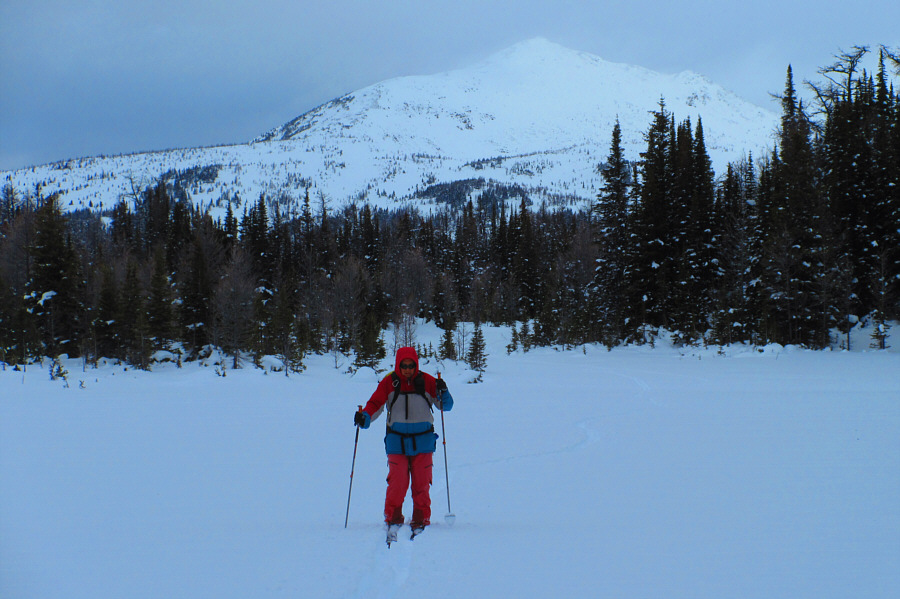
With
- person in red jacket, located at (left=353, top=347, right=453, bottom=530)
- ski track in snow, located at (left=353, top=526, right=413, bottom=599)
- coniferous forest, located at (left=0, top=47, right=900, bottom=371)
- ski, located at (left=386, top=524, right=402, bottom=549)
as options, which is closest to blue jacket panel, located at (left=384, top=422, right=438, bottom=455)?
person in red jacket, located at (left=353, top=347, right=453, bottom=530)

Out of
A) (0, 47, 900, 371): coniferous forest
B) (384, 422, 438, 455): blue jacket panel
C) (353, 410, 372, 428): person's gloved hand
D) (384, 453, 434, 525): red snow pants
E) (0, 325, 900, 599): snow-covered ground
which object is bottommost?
(0, 325, 900, 599): snow-covered ground

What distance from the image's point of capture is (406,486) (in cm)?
479

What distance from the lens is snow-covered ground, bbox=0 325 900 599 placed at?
11.7ft

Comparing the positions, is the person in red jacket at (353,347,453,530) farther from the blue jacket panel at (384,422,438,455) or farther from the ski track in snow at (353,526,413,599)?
the ski track in snow at (353,526,413,599)

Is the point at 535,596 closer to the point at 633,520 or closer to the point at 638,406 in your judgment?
the point at 633,520

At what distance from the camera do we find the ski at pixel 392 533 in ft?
14.2

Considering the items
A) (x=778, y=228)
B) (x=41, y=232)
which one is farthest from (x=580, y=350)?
(x=41, y=232)

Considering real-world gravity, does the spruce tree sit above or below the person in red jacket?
above

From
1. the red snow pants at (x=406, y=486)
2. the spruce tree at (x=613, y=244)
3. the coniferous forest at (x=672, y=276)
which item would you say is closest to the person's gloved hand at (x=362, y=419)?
the red snow pants at (x=406, y=486)

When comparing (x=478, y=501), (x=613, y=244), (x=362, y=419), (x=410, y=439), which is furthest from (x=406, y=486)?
(x=613, y=244)

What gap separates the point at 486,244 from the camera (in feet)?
277

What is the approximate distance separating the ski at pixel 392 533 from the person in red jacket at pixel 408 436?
111mm

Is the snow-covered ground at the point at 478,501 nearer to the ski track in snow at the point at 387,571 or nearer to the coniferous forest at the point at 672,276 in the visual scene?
the ski track in snow at the point at 387,571

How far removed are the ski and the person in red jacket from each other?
0.37 feet
